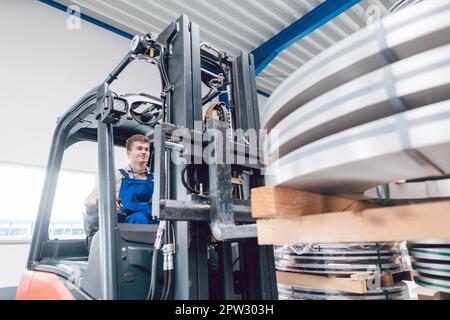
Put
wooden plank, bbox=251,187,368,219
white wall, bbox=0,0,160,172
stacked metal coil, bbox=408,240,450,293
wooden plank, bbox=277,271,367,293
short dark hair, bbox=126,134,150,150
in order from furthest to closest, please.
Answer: white wall, bbox=0,0,160,172
short dark hair, bbox=126,134,150,150
wooden plank, bbox=277,271,367,293
stacked metal coil, bbox=408,240,450,293
wooden plank, bbox=251,187,368,219

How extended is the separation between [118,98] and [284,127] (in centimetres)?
111

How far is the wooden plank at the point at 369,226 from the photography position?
2.43 feet

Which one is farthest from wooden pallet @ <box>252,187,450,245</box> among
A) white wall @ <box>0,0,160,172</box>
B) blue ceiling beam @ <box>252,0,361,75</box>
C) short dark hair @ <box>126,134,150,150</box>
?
blue ceiling beam @ <box>252,0,361,75</box>

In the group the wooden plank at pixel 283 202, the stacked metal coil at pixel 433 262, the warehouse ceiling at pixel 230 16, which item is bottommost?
the stacked metal coil at pixel 433 262

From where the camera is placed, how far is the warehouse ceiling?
17.7 ft

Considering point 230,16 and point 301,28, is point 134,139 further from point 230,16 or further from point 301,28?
point 301,28

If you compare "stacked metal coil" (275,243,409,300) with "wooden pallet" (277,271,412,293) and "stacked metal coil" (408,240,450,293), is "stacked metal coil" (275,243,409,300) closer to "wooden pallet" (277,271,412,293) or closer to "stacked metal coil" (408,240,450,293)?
"wooden pallet" (277,271,412,293)

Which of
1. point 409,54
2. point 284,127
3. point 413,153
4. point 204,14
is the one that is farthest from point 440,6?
point 204,14

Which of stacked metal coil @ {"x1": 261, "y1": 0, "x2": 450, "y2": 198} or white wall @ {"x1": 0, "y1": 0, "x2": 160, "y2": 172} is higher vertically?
white wall @ {"x1": 0, "y1": 0, "x2": 160, "y2": 172}

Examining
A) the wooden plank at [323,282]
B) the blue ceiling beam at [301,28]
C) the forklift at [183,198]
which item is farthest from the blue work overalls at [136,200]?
the blue ceiling beam at [301,28]

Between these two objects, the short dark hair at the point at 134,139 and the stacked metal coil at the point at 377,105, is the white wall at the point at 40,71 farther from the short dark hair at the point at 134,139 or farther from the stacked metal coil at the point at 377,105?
the stacked metal coil at the point at 377,105

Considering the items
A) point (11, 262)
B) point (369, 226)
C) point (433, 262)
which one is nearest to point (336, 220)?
point (369, 226)

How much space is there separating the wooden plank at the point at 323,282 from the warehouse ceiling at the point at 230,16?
4.21 m

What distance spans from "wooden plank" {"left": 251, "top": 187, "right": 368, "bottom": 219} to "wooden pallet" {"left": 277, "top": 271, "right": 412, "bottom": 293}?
4.80 ft
